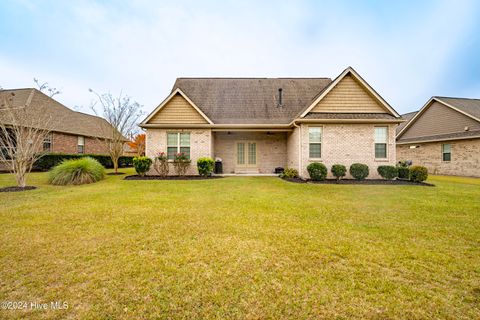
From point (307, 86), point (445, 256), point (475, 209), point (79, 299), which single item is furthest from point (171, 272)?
point (307, 86)

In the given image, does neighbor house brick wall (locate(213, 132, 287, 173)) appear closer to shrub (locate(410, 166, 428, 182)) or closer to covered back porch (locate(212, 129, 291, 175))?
covered back porch (locate(212, 129, 291, 175))

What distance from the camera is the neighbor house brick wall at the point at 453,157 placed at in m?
14.7

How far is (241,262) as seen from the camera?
2.91 m

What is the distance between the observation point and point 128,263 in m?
2.89

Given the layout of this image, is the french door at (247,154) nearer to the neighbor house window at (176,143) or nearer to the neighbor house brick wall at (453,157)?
the neighbor house window at (176,143)

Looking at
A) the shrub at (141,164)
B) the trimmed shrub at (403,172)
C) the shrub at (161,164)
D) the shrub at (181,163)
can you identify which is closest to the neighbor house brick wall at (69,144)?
the shrub at (141,164)

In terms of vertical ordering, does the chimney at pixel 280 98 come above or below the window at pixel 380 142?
above

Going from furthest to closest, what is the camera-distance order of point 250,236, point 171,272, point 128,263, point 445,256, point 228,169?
point 228,169 → point 250,236 → point 445,256 → point 128,263 → point 171,272

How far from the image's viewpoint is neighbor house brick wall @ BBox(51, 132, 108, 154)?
1858 centimetres

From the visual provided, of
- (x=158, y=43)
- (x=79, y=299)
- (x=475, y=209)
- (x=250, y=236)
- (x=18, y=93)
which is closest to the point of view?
(x=79, y=299)

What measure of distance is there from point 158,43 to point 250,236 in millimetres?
25548

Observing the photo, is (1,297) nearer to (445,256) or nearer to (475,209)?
(445,256)

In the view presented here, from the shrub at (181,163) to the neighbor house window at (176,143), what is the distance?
1.79ft

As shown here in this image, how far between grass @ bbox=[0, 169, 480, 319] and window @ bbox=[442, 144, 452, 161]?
15.0 m
